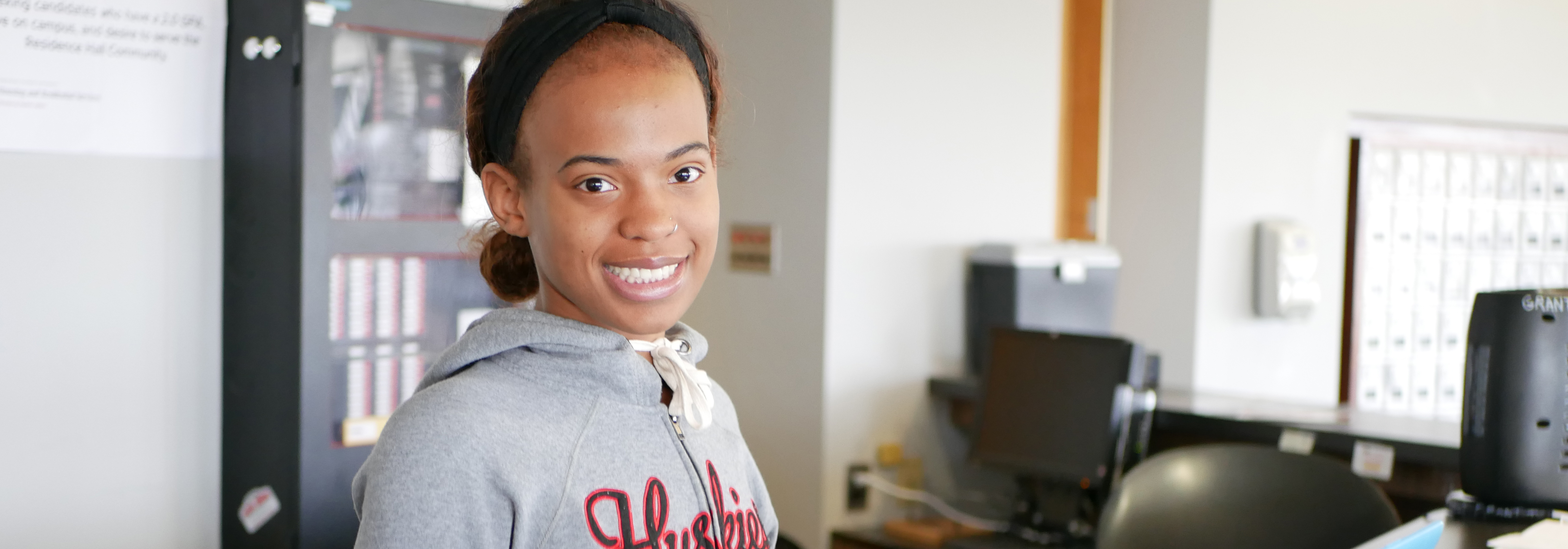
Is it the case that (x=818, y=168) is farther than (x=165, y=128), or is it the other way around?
(x=818, y=168)

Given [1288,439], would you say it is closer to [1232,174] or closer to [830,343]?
[830,343]

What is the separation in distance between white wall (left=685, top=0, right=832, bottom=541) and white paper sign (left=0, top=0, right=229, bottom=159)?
1.31 m

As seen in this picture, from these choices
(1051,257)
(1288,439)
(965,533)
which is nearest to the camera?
(1288,439)

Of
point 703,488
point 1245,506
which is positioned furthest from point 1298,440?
point 703,488

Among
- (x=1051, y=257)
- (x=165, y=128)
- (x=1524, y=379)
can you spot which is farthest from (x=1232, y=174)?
(x=165, y=128)

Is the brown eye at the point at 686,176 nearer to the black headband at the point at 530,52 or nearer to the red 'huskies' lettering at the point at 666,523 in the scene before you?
the black headband at the point at 530,52

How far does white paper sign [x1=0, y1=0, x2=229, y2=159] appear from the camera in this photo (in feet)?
6.13

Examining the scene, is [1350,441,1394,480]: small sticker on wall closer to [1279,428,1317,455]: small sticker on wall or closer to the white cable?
[1279,428,1317,455]: small sticker on wall

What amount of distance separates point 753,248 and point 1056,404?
3.01 ft

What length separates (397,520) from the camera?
29.6 inches

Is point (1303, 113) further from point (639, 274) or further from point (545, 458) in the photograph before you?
point (545, 458)

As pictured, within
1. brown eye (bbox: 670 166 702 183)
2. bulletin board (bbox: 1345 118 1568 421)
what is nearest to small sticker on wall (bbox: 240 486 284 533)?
brown eye (bbox: 670 166 702 183)

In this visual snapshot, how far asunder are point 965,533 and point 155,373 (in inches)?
68.6

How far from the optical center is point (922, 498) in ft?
9.83
